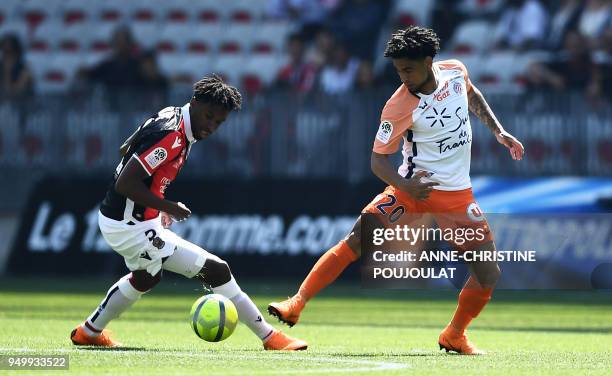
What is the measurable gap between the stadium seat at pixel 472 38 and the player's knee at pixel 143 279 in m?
12.5

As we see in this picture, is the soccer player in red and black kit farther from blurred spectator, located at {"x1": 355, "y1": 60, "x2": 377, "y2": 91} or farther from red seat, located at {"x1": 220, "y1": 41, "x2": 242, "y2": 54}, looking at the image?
red seat, located at {"x1": 220, "y1": 41, "x2": 242, "y2": 54}

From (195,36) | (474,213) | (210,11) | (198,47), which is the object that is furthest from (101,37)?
(474,213)

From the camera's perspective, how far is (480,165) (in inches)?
694

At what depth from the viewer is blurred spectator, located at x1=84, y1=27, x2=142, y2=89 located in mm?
20188

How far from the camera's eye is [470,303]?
30.8 feet

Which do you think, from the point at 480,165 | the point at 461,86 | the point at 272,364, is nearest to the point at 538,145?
the point at 480,165

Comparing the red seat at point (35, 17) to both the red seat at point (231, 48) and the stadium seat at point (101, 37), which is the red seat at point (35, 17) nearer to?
the stadium seat at point (101, 37)

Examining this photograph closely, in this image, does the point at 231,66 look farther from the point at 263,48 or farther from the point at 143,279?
the point at 143,279

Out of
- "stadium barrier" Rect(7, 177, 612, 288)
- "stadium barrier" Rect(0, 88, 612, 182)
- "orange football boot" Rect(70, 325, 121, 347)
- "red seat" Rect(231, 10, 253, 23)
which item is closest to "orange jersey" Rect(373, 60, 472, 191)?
"orange football boot" Rect(70, 325, 121, 347)

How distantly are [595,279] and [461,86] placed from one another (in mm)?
7917

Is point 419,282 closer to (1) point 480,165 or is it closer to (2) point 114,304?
(1) point 480,165

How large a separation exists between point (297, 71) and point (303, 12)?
255 centimetres

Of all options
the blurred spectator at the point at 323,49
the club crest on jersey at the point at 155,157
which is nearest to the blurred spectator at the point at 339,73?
the blurred spectator at the point at 323,49

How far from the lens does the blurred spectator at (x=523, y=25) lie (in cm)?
2022
